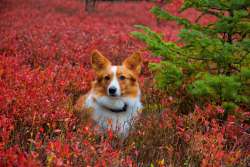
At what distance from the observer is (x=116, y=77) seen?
5625 mm

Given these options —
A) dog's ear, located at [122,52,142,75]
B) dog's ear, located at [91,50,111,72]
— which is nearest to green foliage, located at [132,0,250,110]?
dog's ear, located at [122,52,142,75]

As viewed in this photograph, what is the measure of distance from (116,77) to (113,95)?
29 centimetres

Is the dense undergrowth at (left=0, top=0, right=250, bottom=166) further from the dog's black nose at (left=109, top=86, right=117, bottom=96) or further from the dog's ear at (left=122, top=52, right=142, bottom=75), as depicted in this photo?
the dog's ear at (left=122, top=52, right=142, bottom=75)

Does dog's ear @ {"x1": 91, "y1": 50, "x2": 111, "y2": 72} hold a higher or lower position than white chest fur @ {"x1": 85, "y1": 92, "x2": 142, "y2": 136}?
higher

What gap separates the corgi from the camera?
5527 millimetres

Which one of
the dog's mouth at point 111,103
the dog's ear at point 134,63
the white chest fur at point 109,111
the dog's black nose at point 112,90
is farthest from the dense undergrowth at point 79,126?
the dog's ear at point 134,63

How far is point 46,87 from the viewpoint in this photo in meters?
5.64

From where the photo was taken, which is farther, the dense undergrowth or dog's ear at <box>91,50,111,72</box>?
dog's ear at <box>91,50,111,72</box>

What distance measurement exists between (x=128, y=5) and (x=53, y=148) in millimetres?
23973

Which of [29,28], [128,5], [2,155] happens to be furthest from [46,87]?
[128,5]

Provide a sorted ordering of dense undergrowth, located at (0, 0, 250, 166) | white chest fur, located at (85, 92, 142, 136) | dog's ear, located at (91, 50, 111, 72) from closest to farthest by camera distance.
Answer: dense undergrowth, located at (0, 0, 250, 166) → white chest fur, located at (85, 92, 142, 136) → dog's ear, located at (91, 50, 111, 72)

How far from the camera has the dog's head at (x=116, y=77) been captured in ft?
18.1

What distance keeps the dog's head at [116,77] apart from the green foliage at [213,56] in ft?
1.39

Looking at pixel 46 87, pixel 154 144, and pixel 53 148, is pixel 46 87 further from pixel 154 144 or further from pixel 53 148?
pixel 53 148
